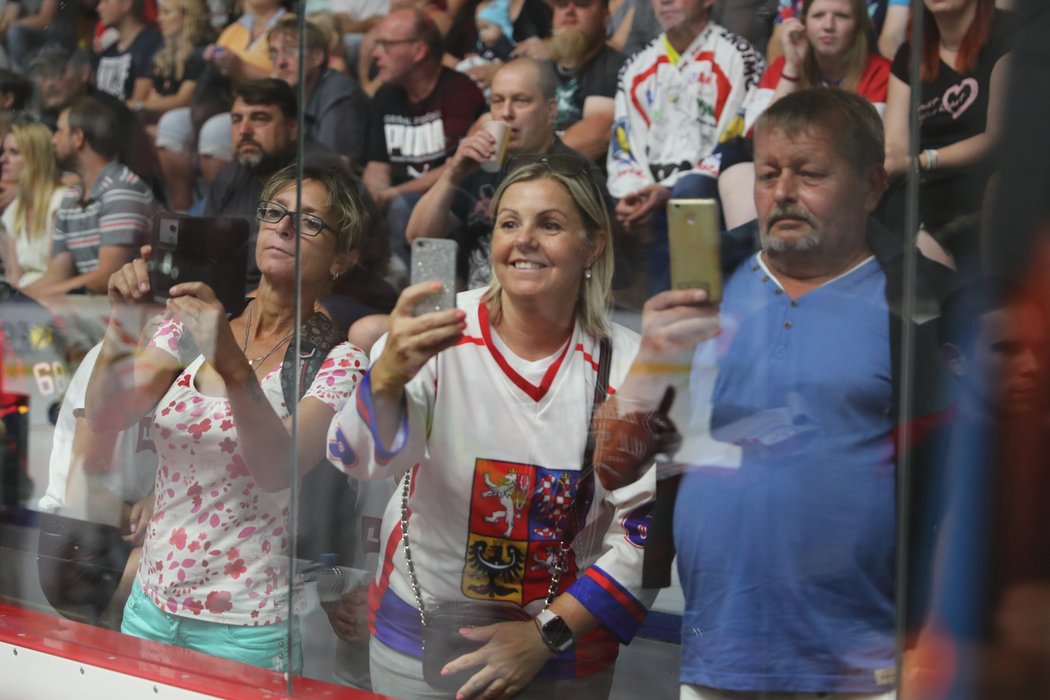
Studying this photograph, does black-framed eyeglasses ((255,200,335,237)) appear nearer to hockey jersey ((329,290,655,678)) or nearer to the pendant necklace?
the pendant necklace

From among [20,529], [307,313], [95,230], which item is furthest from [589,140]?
[20,529]

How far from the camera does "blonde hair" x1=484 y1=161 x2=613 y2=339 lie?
2258mm

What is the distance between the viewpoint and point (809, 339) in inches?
82.3

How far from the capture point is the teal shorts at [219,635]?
9.00 ft

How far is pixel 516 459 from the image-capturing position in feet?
7.68

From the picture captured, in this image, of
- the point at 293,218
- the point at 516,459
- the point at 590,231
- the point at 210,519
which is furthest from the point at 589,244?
the point at 210,519

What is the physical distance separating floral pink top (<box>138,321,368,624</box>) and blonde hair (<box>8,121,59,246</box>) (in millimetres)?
730

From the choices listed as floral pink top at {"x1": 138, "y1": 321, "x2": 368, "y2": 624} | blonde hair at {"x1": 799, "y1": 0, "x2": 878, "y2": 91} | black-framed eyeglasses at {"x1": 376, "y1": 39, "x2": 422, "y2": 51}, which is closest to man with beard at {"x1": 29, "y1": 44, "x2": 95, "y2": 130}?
floral pink top at {"x1": 138, "y1": 321, "x2": 368, "y2": 624}

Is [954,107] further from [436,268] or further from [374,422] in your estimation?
[374,422]

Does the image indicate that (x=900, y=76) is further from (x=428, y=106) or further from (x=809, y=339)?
(x=428, y=106)

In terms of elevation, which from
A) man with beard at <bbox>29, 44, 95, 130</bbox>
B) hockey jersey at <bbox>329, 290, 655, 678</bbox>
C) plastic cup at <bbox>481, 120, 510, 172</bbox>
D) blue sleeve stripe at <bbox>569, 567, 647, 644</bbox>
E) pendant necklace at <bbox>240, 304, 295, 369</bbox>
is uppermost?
man with beard at <bbox>29, 44, 95, 130</bbox>

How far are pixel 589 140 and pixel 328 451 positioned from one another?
84 cm

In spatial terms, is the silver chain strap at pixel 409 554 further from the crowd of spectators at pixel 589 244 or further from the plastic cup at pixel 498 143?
the plastic cup at pixel 498 143

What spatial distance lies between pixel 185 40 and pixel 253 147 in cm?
43
